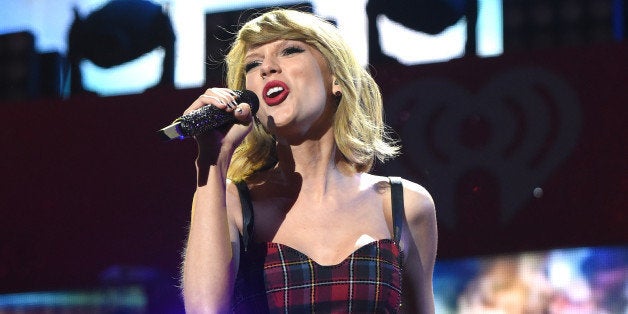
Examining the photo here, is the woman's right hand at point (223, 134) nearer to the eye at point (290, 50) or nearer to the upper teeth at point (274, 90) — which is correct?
the upper teeth at point (274, 90)

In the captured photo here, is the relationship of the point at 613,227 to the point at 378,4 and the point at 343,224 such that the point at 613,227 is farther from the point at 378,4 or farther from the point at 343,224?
the point at 343,224

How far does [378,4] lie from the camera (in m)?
3.54

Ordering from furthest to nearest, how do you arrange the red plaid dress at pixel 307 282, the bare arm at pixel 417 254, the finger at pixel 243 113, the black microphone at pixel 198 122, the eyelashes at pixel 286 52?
the bare arm at pixel 417 254 → the eyelashes at pixel 286 52 → the red plaid dress at pixel 307 282 → the finger at pixel 243 113 → the black microphone at pixel 198 122

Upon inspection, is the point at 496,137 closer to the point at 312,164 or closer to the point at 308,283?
the point at 312,164

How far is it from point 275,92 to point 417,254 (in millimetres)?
446

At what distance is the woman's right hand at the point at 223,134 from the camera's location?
4.91 ft

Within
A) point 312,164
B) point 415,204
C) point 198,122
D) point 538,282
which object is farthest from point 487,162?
point 198,122

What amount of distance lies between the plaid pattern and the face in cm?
22

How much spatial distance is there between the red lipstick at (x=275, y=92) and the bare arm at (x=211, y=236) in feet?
0.38

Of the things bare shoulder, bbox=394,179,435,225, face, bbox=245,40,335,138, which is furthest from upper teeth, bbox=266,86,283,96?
bare shoulder, bbox=394,179,435,225

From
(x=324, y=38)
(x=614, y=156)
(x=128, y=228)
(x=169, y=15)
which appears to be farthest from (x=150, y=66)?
(x=324, y=38)

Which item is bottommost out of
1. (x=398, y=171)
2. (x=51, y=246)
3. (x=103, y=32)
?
(x=51, y=246)

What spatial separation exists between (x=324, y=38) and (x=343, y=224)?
35 centimetres

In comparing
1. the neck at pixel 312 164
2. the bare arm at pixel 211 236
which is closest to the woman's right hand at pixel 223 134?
the bare arm at pixel 211 236
